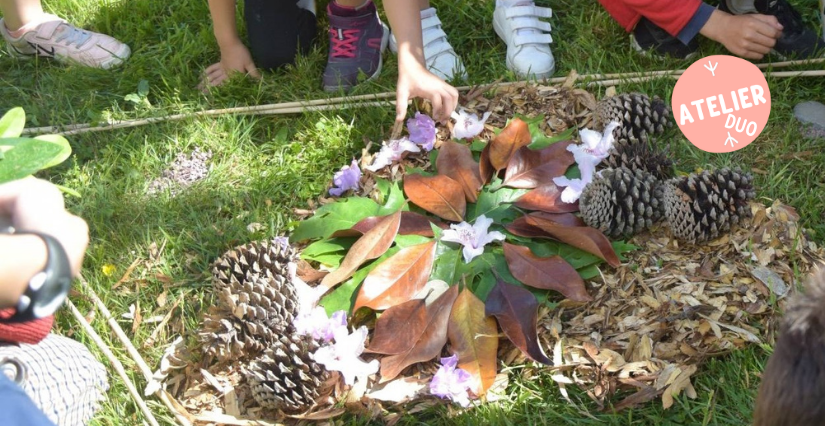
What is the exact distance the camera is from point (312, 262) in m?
2.08

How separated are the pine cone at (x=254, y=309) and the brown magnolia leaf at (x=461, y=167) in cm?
52

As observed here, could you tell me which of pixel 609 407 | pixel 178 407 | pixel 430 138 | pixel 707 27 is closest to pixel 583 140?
pixel 430 138

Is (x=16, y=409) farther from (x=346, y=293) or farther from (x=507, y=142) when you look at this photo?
(x=507, y=142)

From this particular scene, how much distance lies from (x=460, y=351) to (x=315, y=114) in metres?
1.13

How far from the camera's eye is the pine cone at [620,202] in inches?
74.3

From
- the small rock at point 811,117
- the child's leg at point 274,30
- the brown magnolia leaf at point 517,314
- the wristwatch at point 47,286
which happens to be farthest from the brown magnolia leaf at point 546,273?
the child's leg at point 274,30

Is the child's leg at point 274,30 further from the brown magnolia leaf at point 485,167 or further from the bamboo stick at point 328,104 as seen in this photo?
the brown magnolia leaf at point 485,167

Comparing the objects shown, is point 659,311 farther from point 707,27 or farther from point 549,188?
point 707,27

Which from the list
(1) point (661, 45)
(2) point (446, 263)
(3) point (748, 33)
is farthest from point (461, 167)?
(3) point (748, 33)

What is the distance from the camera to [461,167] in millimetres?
2133

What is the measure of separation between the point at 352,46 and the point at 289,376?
4.48 ft

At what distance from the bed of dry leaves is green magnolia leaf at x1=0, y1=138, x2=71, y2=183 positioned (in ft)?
3.00

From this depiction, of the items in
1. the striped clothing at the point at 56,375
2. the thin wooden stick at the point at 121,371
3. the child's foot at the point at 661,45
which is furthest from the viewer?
the child's foot at the point at 661,45

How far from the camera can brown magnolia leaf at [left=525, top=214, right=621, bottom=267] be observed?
1.87m
